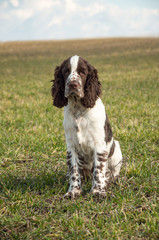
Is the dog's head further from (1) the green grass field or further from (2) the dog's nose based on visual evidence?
(1) the green grass field

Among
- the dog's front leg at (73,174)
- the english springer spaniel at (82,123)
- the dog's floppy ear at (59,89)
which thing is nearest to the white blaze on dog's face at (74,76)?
the english springer spaniel at (82,123)

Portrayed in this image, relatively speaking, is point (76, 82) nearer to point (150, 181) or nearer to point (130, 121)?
point (150, 181)

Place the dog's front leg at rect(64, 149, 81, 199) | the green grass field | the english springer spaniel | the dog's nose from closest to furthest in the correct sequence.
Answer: the green grass field
the dog's nose
the english springer spaniel
the dog's front leg at rect(64, 149, 81, 199)

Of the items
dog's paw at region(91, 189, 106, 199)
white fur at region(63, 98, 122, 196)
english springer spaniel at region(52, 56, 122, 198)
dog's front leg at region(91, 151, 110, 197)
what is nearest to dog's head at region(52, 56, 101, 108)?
english springer spaniel at region(52, 56, 122, 198)

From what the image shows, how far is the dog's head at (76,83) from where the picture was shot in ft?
11.5

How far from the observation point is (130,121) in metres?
6.72

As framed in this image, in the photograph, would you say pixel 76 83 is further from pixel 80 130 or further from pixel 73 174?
pixel 73 174

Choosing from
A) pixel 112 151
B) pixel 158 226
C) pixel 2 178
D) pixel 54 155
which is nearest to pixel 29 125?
pixel 54 155

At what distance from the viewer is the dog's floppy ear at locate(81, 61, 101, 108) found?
11.6 ft

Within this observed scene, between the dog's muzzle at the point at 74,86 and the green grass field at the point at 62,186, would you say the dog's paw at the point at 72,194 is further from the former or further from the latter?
the dog's muzzle at the point at 74,86

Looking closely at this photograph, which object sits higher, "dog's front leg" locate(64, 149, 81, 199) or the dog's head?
the dog's head

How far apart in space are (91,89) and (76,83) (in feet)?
0.94

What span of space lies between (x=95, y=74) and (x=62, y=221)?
5.61ft

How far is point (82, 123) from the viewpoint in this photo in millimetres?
3590
